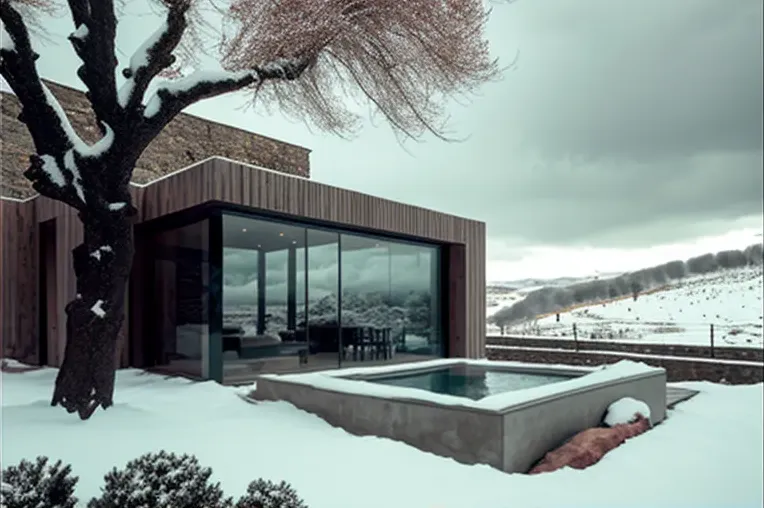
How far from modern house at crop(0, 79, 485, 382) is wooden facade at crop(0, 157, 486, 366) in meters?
0.01

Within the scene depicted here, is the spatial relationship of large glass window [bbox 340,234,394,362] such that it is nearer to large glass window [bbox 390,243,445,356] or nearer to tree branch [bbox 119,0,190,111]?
large glass window [bbox 390,243,445,356]

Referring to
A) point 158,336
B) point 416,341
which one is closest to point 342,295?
point 416,341

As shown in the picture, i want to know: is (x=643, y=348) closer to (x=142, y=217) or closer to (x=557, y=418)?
(x=557, y=418)

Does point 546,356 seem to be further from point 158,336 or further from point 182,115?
point 182,115

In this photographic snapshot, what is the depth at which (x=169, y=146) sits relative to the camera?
238 centimetres

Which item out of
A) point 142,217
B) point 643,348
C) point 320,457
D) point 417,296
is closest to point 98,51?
point 142,217

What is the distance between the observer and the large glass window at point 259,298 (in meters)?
4.74

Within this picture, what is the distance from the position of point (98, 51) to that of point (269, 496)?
1.86 meters

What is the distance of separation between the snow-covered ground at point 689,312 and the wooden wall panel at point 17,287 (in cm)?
288

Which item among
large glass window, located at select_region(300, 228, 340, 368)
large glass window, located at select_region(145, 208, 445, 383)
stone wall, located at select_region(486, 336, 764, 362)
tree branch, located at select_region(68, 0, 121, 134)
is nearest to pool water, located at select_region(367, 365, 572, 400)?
stone wall, located at select_region(486, 336, 764, 362)

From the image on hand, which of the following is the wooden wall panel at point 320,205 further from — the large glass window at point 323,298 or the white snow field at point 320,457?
the white snow field at point 320,457

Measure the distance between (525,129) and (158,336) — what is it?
9.74ft

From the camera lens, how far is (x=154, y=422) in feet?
6.79

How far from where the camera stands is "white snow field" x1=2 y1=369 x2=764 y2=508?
1853mm
